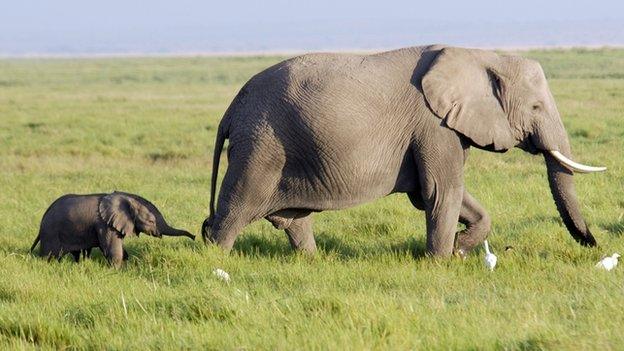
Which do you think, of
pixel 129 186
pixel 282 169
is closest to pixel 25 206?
pixel 129 186

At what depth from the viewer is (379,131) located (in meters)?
7.98

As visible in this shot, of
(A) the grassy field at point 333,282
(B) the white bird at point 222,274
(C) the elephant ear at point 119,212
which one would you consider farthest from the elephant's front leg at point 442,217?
(C) the elephant ear at point 119,212

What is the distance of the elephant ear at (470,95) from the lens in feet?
26.0

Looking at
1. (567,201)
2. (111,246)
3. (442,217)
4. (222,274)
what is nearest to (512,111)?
(567,201)

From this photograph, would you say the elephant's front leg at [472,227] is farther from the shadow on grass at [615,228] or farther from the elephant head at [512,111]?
the shadow on grass at [615,228]

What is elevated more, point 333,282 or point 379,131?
point 379,131

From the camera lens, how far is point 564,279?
284 inches

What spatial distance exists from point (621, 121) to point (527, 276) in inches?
464

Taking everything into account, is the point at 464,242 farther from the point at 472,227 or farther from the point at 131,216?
the point at 131,216

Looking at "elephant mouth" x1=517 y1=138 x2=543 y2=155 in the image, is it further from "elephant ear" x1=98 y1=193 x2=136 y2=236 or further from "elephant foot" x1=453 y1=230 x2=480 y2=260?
"elephant ear" x1=98 y1=193 x2=136 y2=236

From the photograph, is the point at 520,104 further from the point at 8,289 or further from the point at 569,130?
the point at 569,130

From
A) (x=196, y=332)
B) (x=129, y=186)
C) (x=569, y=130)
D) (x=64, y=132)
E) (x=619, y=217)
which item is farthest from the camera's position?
(x=64, y=132)

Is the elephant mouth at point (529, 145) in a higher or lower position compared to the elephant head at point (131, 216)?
higher

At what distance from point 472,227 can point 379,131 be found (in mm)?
1239
